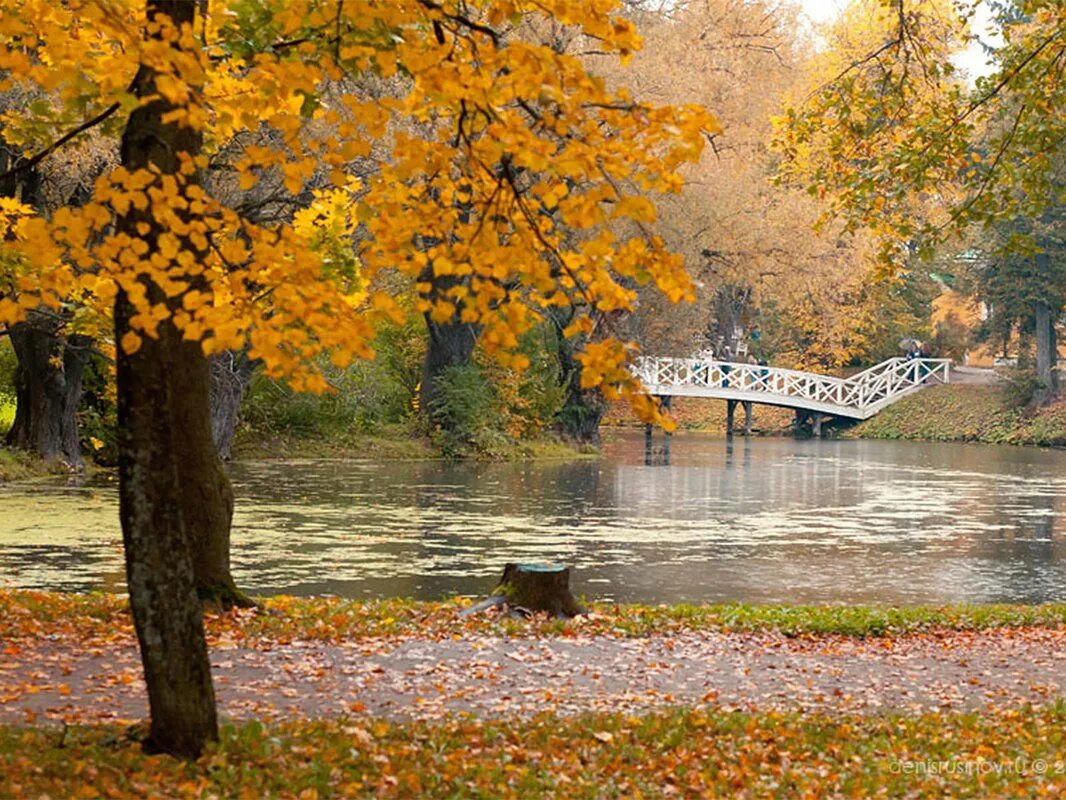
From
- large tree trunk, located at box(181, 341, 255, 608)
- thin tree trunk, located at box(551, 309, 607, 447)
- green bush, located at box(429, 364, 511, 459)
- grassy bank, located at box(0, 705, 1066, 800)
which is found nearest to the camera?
grassy bank, located at box(0, 705, 1066, 800)

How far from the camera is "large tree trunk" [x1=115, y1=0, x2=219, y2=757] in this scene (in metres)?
6.42

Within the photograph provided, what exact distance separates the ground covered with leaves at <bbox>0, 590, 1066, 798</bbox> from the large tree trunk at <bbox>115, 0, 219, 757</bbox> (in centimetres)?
24

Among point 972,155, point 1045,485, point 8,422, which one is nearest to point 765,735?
point 972,155

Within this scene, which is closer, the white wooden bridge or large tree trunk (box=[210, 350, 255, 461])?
large tree trunk (box=[210, 350, 255, 461])

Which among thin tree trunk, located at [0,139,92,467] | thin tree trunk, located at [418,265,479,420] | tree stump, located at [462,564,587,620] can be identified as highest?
thin tree trunk, located at [418,265,479,420]

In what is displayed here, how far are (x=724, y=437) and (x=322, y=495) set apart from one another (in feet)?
106

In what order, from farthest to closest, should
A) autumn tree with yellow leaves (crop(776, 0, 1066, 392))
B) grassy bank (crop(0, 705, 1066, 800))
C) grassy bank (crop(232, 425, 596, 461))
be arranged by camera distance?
1. grassy bank (crop(232, 425, 596, 461))
2. autumn tree with yellow leaves (crop(776, 0, 1066, 392))
3. grassy bank (crop(0, 705, 1066, 800))

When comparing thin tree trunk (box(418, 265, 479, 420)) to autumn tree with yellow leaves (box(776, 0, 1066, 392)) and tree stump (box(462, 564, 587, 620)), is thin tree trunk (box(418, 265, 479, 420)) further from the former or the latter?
tree stump (box(462, 564, 587, 620))

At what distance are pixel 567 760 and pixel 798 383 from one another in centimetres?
Result: 4835

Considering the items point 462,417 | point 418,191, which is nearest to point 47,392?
point 462,417

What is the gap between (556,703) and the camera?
883 cm

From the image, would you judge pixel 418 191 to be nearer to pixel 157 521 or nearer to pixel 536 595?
pixel 157 521

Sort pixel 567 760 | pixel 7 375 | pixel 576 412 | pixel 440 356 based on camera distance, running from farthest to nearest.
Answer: pixel 576 412 < pixel 440 356 < pixel 7 375 < pixel 567 760

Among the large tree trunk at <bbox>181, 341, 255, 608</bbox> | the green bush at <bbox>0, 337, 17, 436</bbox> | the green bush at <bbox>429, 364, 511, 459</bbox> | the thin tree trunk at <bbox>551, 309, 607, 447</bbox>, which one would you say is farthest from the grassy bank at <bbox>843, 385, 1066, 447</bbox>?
the large tree trunk at <bbox>181, 341, 255, 608</bbox>
